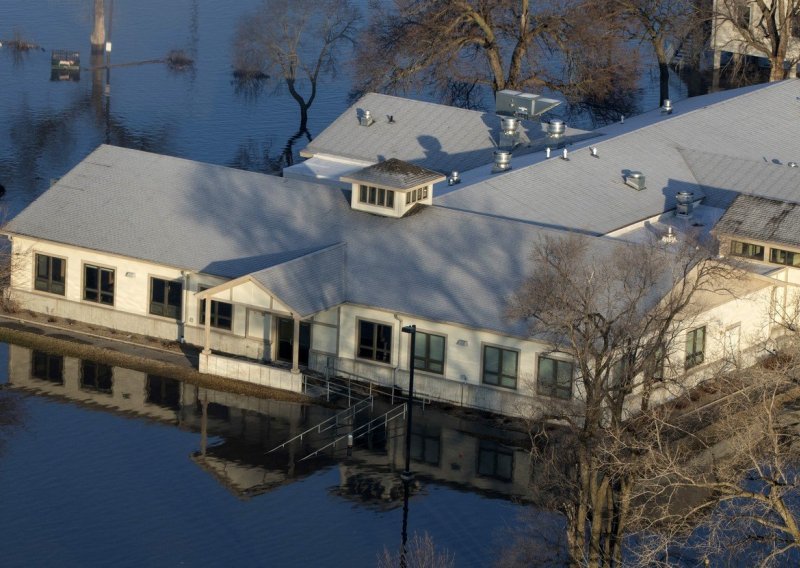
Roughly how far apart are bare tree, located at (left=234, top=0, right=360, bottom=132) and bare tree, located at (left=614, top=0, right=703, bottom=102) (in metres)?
22.2

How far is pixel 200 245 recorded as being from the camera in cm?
7706

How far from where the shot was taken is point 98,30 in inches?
6412

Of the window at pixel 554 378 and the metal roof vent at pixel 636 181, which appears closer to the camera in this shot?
the window at pixel 554 378

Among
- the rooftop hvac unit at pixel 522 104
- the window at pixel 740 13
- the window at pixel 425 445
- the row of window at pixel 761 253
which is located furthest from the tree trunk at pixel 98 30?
the window at pixel 425 445

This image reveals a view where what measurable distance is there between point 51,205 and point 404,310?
61.8ft

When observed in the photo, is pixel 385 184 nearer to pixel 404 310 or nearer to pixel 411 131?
pixel 404 310

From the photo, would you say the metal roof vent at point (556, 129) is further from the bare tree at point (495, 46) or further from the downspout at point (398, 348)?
the bare tree at point (495, 46)

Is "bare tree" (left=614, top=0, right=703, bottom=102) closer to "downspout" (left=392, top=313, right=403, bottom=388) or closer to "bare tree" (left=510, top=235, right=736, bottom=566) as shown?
"bare tree" (left=510, top=235, right=736, bottom=566)

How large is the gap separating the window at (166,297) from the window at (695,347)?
21481 mm

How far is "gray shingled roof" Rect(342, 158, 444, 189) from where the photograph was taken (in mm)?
75375

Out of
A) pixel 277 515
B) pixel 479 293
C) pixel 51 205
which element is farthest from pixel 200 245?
pixel 277 515

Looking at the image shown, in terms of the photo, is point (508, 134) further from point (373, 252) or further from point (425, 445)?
point (425, 445)

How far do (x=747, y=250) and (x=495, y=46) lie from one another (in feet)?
148

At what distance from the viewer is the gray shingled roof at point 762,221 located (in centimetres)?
7606
